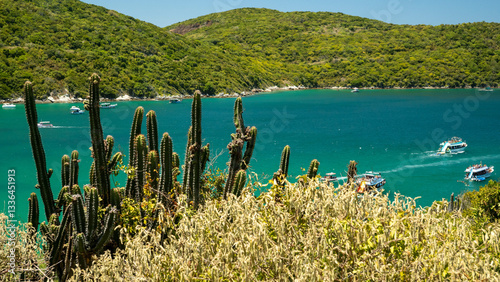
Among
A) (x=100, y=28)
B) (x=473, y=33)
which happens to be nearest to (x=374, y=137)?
(x=100, y=28)

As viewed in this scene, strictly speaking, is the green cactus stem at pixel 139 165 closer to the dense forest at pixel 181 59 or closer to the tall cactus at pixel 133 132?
the tall cactus at pixel 133 132

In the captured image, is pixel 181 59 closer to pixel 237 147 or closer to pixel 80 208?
pixel 237 147

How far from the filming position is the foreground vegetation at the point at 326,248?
5102 mm

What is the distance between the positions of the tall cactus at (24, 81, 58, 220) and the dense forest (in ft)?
291

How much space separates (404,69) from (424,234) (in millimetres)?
182582

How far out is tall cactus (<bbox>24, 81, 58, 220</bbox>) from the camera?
1082 centimetres

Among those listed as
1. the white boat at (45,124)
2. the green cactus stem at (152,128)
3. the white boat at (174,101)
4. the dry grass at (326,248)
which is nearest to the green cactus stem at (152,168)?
the green cactus stem at (152,128)

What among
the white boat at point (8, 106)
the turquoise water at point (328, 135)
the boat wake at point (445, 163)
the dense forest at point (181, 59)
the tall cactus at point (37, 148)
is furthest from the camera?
the dense forest at point (181, 59)

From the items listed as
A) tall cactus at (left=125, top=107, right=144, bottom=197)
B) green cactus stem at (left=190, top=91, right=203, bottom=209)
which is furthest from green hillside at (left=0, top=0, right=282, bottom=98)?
green cactus stem at (left=190, top=91, right=203, bottom=209)

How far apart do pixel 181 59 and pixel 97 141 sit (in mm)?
130128

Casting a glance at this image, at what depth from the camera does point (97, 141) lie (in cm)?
1098

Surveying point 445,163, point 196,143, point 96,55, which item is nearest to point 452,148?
point 445,163

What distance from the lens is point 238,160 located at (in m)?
11.8

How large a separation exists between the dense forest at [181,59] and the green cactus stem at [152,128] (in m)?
89.2
